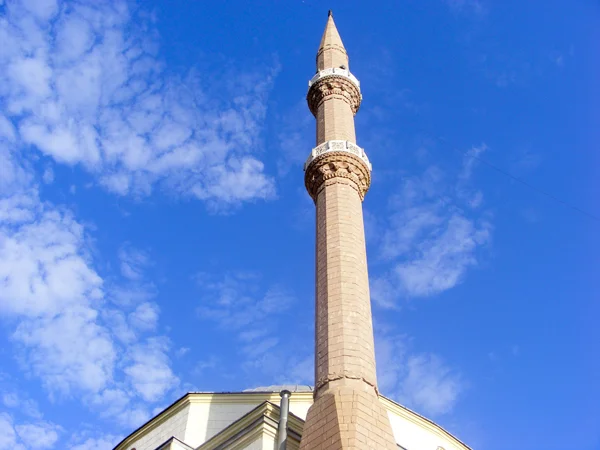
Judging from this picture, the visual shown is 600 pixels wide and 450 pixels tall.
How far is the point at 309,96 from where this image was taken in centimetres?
1351

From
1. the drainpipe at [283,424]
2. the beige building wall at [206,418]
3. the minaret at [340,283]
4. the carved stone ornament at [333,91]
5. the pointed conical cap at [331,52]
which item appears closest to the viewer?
the minaret at [340,283]

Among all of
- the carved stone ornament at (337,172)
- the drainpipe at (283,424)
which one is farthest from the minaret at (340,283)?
the drainpipe at (283,424)

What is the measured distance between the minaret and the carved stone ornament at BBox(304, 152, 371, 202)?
0.06 ft

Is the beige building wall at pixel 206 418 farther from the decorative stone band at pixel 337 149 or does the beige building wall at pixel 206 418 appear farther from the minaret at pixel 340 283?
the decorative stone band at pixel 337 149

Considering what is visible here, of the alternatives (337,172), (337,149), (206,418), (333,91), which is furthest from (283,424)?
(333,91)

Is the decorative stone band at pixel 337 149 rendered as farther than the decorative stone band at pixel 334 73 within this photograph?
No

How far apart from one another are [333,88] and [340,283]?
5.33 m

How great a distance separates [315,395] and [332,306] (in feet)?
4.31

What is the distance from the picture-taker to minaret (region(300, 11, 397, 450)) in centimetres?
755

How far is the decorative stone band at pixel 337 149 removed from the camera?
11.5 meters

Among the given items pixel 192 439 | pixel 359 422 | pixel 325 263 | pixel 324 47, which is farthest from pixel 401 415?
pixel 324 47

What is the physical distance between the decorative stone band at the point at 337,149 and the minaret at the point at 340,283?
0.06ft

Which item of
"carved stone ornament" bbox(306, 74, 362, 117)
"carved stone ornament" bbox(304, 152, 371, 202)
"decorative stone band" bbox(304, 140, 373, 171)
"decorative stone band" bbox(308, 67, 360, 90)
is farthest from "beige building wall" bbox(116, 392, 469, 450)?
"decorative stone band" bbox(308, 67, 360, 90)

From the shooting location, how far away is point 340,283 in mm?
9250
